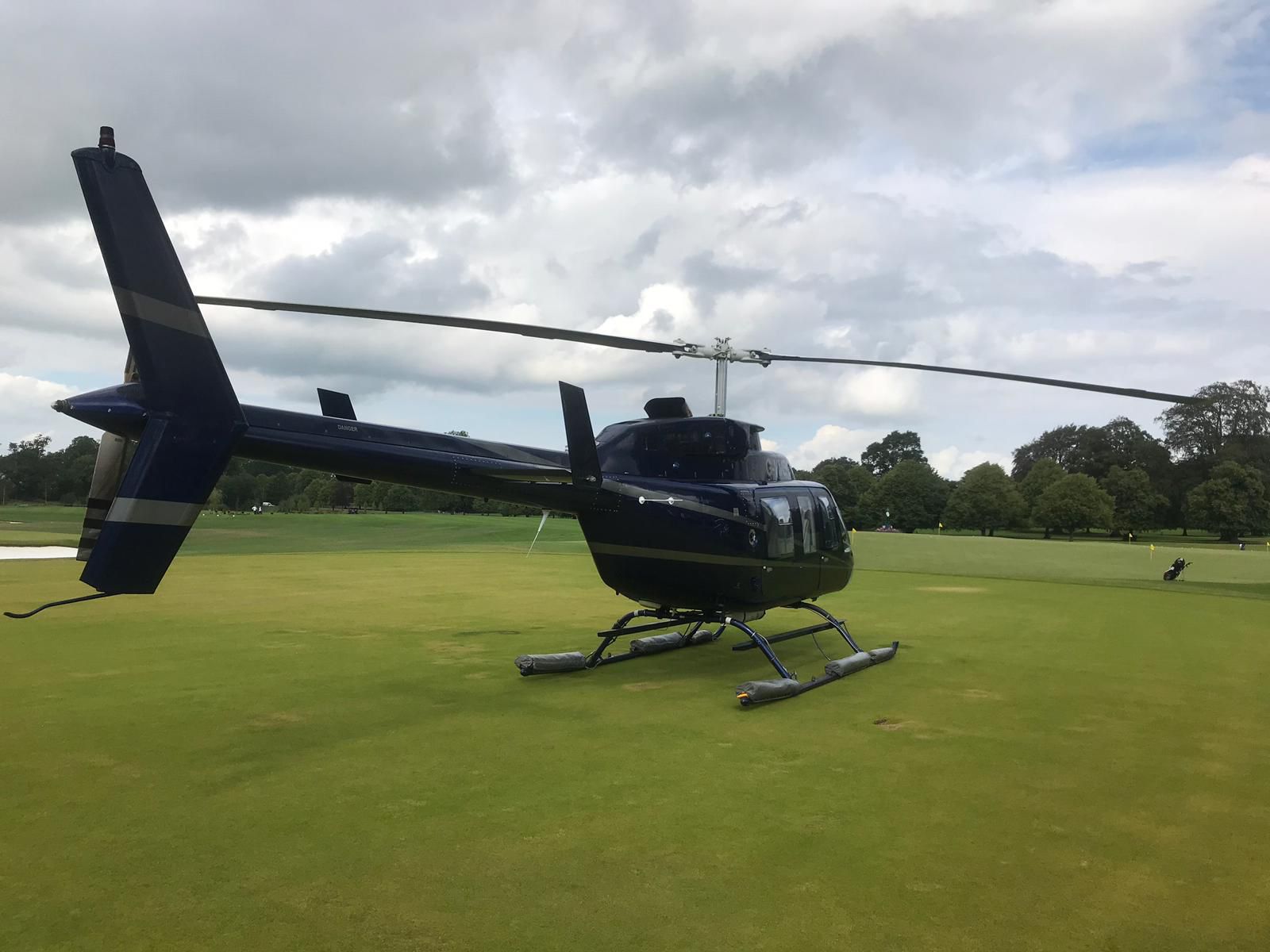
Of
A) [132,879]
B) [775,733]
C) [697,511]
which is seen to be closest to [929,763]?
[775,733]

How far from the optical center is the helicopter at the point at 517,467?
212 inches

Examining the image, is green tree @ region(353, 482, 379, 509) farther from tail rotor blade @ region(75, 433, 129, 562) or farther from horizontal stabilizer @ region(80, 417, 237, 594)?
horizontal stabilizer @ region(80, 417, 237, 594)

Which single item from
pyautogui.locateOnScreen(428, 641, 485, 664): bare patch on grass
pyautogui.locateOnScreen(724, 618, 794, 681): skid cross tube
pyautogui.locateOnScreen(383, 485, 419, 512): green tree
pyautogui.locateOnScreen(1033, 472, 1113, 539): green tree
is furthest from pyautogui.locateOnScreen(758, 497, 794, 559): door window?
pyautogui.locateOnScreen(1033, 472, 1113, 539): green tree

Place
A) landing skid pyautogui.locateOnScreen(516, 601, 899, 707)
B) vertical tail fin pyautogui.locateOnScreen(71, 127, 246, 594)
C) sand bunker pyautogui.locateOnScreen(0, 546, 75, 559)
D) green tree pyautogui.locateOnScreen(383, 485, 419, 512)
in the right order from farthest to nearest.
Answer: green tree pyautogui.locateOnScreen(383, 485, 419, 512)
sand bunker pyautogui.locateOnScreen(0, 546, 75, 559)
landing skid pyautogui.locateOnScreen(516, 601, 899, 707)
vertical tail fin pyautogui.locateOnScreen(71, 127, 246, 594)

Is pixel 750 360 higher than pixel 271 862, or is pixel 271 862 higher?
pixel 750 360

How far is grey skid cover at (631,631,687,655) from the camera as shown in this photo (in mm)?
10008

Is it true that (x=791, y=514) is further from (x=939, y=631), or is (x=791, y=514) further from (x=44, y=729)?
(x=44, y=729)

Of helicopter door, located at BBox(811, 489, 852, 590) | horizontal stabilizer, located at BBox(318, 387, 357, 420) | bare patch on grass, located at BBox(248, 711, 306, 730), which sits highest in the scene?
horizontal stabilizer, located at BBox(318, 387, 357, 420)

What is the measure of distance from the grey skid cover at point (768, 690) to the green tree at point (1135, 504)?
71.4m

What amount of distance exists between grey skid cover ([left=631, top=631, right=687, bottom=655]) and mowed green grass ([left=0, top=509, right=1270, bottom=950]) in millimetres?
359

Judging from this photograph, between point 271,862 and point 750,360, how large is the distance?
7.22m

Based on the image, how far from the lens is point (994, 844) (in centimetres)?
446

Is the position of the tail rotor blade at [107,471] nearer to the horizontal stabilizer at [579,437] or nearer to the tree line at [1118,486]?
the horizontal stabilizer at [579,437]

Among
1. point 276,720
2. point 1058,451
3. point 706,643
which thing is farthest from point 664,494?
point 1058,451
